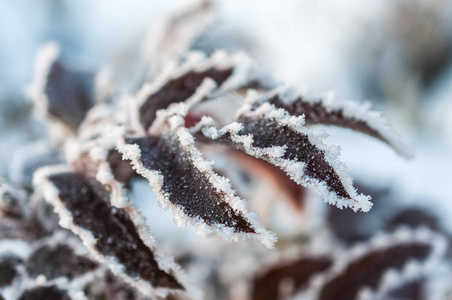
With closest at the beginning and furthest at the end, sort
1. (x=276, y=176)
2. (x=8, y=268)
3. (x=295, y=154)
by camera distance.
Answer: (x=295, y=154), (x=8, y=268), (x=276, y=176)

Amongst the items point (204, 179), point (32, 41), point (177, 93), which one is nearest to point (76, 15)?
point (32, 41)

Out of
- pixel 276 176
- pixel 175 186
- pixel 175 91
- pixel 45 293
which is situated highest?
pixel 276 176

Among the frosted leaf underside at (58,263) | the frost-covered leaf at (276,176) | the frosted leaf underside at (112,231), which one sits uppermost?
the frost-covered leaf at (276,176)

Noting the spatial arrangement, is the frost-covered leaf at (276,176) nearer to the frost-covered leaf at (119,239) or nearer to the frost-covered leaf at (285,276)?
the frost-covered leaf at (285,276)

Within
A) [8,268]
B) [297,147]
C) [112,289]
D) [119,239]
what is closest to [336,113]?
[297,147]

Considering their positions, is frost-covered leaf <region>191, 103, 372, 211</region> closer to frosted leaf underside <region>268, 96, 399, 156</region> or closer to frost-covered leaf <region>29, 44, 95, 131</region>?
frosted leaf underside <region>268, 96, 399, 156</region>

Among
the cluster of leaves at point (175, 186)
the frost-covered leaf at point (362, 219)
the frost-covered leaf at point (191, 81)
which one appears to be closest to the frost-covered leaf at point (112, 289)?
the cluster of leaves at point (175, 186)

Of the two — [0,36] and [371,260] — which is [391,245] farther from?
[0,36]

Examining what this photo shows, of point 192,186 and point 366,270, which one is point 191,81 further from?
point 366,270
